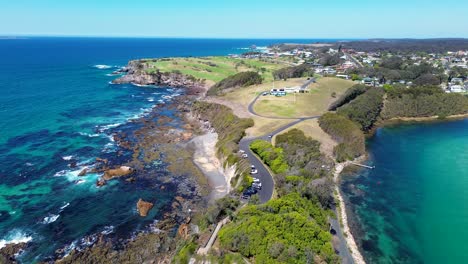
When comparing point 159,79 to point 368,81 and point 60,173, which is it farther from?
point 368,81

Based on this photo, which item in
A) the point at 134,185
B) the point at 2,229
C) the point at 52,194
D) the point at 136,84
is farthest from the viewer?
the point at 136,84

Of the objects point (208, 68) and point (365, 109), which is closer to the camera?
point (365, 109)

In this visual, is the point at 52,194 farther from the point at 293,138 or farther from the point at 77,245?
the point at 293,138

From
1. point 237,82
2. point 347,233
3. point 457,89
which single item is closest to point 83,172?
point 347,233

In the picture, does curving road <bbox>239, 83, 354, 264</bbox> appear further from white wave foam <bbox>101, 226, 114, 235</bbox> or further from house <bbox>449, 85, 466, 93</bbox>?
house <bbox>449, 85, 466, 93</bbox>

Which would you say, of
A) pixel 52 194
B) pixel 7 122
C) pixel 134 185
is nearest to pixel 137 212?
pixel 134 185

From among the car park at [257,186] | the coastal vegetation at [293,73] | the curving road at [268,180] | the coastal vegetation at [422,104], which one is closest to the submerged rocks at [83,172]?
the curving road at [268,180]
